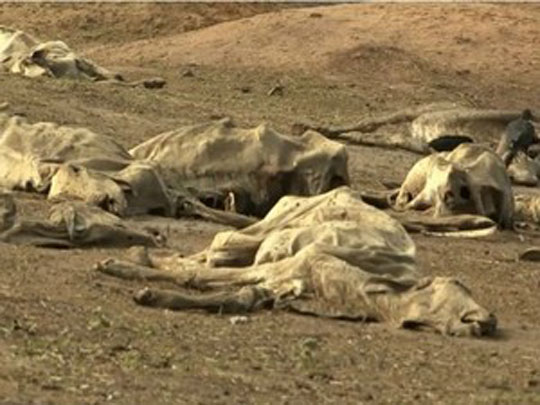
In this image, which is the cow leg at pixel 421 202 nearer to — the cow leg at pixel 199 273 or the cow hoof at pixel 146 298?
the cow leg at pixel 199 273

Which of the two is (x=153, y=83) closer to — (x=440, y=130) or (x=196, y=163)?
(x=440, y=130)

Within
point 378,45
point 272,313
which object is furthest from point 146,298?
point 378,45

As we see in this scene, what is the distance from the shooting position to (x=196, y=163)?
A: 37.4ft

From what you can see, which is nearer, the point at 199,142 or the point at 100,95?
the point at 199,142

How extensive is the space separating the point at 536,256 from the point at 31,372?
4.94 meters

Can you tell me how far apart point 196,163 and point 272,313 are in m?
3.37

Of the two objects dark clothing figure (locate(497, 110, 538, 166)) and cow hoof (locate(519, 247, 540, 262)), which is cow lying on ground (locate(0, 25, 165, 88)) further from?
cow hoof (locate(519, 247, 540, 262))

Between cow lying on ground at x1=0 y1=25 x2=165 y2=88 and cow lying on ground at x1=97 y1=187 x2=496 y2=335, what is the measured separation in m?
8.98

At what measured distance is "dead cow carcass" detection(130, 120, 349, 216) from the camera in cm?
1138

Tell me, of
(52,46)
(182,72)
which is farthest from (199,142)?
(182,72)

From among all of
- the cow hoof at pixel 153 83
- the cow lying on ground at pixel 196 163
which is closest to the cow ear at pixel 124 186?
the cow lying on ground at pixel 196 163

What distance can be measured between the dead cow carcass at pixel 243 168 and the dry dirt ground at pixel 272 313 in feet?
1.59

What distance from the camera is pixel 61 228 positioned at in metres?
9.45

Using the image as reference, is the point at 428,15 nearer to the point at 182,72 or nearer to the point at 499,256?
the point at 182,72
